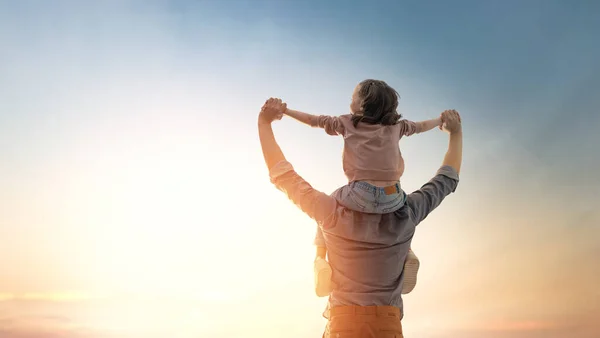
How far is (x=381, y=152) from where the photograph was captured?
425 centimetres

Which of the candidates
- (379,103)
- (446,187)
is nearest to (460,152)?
(446,187)

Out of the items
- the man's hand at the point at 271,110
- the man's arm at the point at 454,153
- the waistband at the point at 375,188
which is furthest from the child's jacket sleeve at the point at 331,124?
the man's arm at the point at 454,153

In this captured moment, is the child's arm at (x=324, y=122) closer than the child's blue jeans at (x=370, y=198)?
No

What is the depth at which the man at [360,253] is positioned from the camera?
4.06 m

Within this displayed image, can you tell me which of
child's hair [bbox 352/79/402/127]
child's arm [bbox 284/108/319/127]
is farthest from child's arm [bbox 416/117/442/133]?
child's arm [bbox 284/108/319/127]

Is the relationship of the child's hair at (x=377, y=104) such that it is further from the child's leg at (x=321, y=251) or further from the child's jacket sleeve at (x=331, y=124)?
the child's leg at (x=321, y=251)

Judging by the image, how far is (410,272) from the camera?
4.33 metres

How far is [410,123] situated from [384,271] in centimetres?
115

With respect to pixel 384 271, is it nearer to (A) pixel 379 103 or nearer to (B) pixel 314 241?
(B) pixel 314 241

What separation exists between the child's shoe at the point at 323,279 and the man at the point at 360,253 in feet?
0.23

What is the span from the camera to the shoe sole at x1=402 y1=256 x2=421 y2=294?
4.32 meters

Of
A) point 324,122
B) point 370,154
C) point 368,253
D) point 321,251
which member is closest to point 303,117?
point 324,122

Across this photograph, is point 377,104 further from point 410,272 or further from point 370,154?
point 410,272

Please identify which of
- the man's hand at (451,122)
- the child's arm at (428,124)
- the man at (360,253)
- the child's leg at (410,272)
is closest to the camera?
the man at (360,253)
